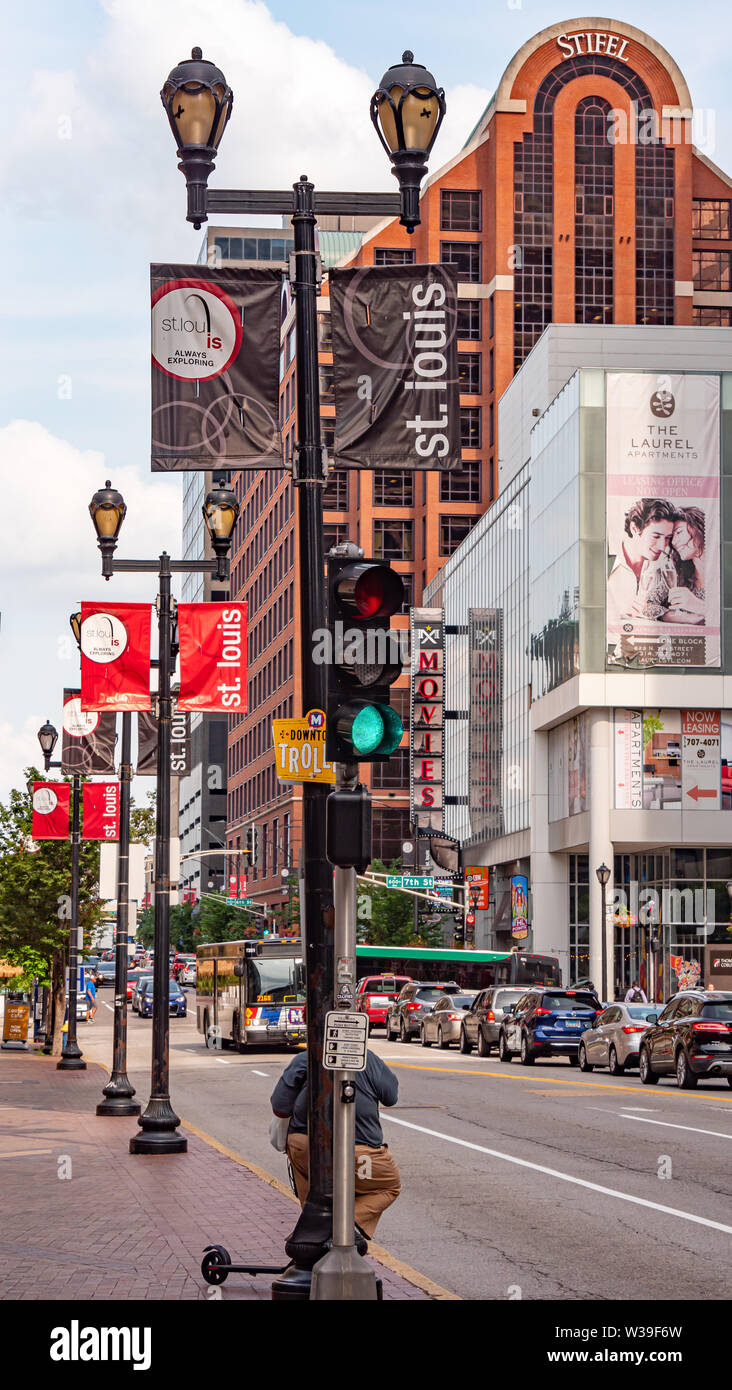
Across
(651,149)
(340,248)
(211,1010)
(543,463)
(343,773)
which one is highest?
(340,248)

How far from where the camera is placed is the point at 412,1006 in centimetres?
5238

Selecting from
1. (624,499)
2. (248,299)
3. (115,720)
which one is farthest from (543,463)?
(248,299)

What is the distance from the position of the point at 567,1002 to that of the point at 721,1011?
9847 mm

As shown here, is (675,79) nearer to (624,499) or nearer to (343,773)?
(624,499)

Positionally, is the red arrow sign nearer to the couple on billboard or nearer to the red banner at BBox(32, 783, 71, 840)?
the couple on billboard

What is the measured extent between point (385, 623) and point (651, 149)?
336 ft

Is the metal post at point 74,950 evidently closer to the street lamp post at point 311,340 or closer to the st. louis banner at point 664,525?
the street lamp post at point 311,340

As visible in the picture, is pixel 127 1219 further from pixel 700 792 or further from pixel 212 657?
pixel 700 792

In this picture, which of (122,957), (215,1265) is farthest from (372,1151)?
(122,957)

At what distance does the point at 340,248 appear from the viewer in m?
153

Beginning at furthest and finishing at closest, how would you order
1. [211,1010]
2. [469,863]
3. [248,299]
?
[469,863]
[211,1010]
[248,299]

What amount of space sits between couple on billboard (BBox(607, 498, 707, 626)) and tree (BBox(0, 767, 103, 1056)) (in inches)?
965

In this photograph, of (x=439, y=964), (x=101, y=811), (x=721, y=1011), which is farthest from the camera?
(x=439, y=964)

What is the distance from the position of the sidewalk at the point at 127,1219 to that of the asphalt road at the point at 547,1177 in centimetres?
38
